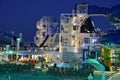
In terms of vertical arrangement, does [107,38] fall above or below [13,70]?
above

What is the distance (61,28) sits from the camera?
60.6m

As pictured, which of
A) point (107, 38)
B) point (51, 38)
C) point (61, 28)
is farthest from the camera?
point (51, 38)

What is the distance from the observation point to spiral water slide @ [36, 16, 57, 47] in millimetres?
68188

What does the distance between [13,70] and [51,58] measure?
15773mm

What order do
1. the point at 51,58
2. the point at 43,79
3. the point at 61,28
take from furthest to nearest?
the point at 61,28 < the point at 51,58 < the point at 43,79

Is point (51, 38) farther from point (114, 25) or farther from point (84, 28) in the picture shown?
point (114, 25)

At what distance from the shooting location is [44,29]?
68.5m

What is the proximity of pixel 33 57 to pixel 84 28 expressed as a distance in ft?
33.1

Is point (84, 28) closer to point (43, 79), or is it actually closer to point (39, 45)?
point (39, 45)

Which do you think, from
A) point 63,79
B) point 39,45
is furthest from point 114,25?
point 63,79

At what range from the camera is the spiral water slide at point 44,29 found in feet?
224

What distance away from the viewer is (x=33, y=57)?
58188 millimetres

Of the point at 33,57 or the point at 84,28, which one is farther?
the point at 84,28

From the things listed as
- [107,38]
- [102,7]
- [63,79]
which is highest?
[102,7]
